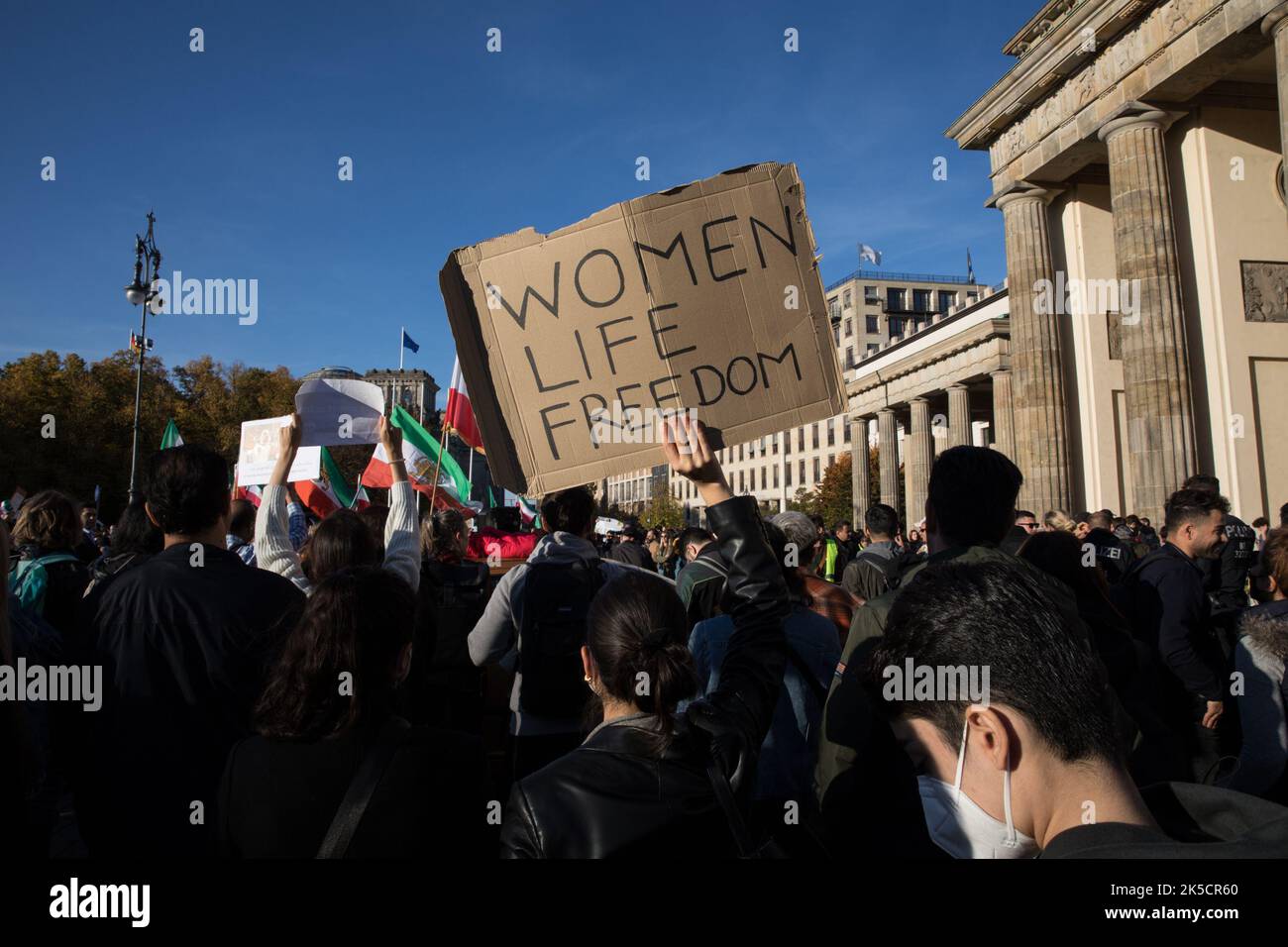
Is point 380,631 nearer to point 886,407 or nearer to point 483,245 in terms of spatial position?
point 483,245

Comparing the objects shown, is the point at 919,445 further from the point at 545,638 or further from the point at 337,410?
the point at 545,638

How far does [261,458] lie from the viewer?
7984 millimetres

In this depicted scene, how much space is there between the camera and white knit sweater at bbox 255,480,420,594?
3.68 meters

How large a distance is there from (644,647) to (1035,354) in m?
23.1

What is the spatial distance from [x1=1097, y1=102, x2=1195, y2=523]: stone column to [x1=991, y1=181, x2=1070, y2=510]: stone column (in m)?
3.56

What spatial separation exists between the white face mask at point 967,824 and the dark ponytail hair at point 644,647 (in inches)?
23.2

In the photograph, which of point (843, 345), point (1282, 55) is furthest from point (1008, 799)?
point (843, 345)

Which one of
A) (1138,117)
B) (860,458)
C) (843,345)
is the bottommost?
(860,458)

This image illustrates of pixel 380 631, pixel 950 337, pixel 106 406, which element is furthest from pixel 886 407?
pixel 380 631

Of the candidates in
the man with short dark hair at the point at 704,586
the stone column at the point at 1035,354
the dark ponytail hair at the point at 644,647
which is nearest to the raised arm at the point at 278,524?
the man with short dark hair at the point at 704,586

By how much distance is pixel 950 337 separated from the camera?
114 ft

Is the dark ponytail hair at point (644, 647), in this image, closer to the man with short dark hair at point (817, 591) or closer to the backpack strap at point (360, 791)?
the backpack strap at point (360, 791)

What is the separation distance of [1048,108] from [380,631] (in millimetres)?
24242
